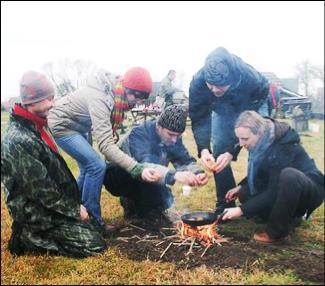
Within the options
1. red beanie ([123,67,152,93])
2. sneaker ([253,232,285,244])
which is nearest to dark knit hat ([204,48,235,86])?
red beanie ([123,67,152,93])

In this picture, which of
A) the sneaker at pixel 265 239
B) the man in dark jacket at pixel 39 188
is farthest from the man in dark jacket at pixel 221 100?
the man in dark jacket at pixel 39 188

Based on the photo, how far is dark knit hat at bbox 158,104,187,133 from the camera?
3283 millimetres

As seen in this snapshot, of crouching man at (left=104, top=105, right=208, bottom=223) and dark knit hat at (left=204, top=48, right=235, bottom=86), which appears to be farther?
crouching man at (left=104, top=105, right=208, bottom=223)

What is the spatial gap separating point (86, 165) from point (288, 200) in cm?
149

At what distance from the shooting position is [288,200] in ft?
11.4

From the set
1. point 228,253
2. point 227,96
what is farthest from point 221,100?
point 228,253

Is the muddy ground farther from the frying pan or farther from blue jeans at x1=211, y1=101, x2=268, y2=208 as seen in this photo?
blue jeans at x1=211, y1=101, x2=268, y2=208

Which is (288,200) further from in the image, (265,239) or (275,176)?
(265,239)

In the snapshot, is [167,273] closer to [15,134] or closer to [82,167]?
[82,167]

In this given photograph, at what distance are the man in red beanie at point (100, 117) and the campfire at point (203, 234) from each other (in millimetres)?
558

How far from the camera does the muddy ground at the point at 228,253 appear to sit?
9.77 ft

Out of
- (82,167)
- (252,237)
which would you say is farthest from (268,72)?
(82,167)

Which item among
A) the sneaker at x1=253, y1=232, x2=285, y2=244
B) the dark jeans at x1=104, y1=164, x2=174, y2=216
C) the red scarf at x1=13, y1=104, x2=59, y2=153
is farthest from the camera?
the dark jeans at x1=104, y1=164, x2=174, y2=216

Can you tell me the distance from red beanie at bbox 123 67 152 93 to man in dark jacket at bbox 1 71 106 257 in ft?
1.64
